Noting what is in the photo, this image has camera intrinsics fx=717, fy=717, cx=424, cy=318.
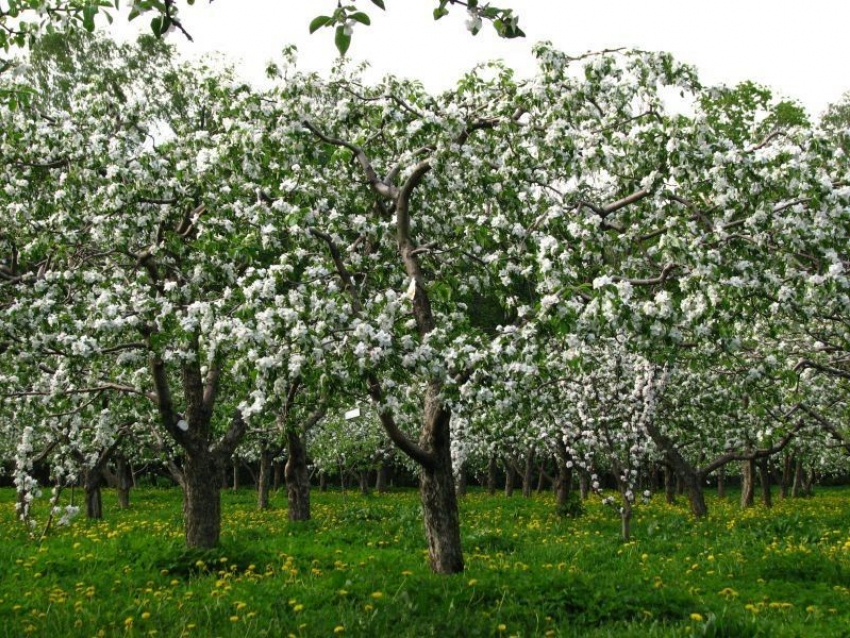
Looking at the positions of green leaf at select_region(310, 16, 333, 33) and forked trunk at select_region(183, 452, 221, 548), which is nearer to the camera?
green leaf at select_region(310, 16, 333, 33)

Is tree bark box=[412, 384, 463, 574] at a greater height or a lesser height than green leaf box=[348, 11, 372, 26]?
lesser

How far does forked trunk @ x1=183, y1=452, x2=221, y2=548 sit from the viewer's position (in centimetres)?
1313

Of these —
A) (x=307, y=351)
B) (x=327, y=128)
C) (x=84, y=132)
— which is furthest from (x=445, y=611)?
(x=84, y=132)

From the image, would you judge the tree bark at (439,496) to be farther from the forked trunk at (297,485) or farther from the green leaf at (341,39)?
the forked trunk at (297,485)

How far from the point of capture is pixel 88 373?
36.4ft

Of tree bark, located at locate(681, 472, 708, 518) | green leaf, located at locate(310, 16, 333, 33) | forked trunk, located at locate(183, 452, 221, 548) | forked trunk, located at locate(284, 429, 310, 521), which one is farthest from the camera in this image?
tree bark, located at locate(681, 472, 708, 518)

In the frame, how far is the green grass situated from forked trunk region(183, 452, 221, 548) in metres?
0.44

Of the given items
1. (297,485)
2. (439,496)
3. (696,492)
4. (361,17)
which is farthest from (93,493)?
(361,17)

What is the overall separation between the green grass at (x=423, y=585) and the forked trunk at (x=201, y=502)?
0.44m

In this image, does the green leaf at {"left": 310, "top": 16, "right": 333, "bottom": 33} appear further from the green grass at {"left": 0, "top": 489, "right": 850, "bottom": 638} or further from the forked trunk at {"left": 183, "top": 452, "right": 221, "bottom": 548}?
the forked trunk at {"left": 183, "top": 452, "right": 221, "bottom": 548}

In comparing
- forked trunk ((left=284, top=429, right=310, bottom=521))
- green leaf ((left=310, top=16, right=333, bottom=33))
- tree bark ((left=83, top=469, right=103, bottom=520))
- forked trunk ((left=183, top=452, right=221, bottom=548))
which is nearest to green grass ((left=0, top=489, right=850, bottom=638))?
forked trunk ((left=183, top=452, right=221, bottom=548))

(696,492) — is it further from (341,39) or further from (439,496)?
(341,39)

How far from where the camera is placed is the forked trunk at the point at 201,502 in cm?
1313

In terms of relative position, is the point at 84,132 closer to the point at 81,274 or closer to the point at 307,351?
the point at 81,274
